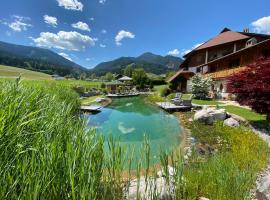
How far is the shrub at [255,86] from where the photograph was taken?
28.5ft

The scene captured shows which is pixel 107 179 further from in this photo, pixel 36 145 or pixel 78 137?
pixel 36 145

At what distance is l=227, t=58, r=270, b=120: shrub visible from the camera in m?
8.70

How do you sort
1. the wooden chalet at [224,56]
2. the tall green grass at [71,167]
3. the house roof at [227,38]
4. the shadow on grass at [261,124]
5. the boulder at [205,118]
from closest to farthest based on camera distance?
the tall green grass at [71,167], the shadow on grass at [261,124], the boulder at [205,118], the wooden chalet at [224,56], the house roof at [227,38]

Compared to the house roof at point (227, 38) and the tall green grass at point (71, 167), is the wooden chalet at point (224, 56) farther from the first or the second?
the tall green grass at point (71, 167)

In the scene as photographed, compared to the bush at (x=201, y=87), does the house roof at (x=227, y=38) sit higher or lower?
higher

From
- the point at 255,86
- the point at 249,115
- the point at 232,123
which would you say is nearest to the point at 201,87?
the point at 249,115

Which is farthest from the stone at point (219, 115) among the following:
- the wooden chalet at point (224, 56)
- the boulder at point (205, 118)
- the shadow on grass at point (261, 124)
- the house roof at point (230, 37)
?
the house roof at point (230, 37)

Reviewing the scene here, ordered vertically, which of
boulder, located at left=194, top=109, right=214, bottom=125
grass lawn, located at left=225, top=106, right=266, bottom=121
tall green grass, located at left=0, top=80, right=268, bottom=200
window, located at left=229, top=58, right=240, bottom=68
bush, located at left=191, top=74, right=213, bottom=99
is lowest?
boulder, located at left=194, top=109, right=214, bottom=125

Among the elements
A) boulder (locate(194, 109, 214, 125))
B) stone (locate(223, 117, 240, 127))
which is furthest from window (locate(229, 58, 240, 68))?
stone (locate(223, 117, 240, 127))

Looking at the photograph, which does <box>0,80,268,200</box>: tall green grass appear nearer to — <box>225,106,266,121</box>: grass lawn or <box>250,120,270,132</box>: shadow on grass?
<box>250,120,270,132</box>: shadow on grass

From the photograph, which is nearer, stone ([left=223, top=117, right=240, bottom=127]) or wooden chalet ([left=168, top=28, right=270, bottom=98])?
stone ([left=223, top=117, right=240, bottom=127])

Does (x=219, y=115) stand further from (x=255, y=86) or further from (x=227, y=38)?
(x=227, y=38)

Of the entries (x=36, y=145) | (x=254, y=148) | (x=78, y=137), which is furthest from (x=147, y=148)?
(x=254, y=148)

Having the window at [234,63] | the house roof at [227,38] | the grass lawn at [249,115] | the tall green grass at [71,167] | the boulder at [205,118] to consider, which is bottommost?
the boulder at [205,118]
